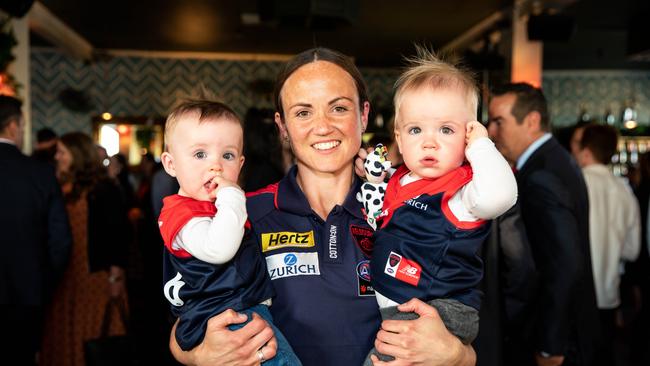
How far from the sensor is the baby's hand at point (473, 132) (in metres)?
1.62

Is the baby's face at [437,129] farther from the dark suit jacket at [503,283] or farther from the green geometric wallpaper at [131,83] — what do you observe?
the green geometric wallpaper at [131,83]

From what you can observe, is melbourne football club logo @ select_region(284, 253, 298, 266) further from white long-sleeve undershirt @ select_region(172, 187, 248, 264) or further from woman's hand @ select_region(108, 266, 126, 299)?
woman's hand @ select_region(108, 266, 126, 299)

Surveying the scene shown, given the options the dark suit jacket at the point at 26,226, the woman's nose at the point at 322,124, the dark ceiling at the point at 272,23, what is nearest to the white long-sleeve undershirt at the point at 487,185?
the woman's nose at the point at 322,124

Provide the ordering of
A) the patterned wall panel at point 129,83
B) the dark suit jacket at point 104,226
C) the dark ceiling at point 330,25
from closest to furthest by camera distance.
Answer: the dark suit jacket at point 104,226, the dark ceiling at point 330,25, the patterned wall panel at point 129,83

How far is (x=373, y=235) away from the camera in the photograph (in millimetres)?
1804

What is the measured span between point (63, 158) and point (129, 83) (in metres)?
6.34

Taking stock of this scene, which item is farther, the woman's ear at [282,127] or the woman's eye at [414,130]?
the woman's ear at [282,127]

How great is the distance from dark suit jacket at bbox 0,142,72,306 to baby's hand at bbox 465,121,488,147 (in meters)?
2.77

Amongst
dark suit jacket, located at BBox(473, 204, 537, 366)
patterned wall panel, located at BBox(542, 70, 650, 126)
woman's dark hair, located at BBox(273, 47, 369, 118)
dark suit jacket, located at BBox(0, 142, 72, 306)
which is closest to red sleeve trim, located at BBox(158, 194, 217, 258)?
woman's dark hair, located at BBox(273, 47, 369, 118)

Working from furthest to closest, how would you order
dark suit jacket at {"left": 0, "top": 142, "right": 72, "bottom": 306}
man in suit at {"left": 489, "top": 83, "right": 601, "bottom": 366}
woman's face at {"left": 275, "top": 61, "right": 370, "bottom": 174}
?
dark suit jacket at {"left": 0, "top": 142, "right": 72, "bottom": 306}, man in suit at {"left": 489, "top": 83, "right": 601, "bottom": 366}, woman's face at {"left": 275, "top": 61, "right": 370, "bottom": 174}

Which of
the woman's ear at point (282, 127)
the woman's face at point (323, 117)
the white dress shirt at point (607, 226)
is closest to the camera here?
the woman's face at point (323, 117)

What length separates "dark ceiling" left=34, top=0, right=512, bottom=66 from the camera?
5.53 m

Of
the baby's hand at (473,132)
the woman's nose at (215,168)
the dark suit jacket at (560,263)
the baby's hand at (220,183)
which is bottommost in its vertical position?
the dark suit jacket at (560,263)

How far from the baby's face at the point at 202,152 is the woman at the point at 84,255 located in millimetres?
2703
